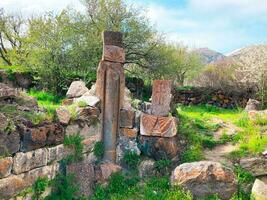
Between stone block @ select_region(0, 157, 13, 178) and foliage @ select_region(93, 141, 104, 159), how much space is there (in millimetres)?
2238

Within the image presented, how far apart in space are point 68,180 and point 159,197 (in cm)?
172

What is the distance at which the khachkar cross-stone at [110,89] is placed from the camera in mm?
8539

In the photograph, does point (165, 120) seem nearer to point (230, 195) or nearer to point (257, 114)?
point (230, 195)

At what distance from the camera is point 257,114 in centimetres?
1119

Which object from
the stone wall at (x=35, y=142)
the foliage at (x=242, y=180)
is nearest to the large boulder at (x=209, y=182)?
the foliage at (x=242, y=180)

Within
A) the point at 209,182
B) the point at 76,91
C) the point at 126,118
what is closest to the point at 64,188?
the point at 126,118

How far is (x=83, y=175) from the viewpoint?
7.79 m

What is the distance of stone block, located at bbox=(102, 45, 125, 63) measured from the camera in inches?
338

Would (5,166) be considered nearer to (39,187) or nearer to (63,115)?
(39,187)

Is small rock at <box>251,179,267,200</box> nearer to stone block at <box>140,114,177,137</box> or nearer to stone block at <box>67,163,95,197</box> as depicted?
stone block at <box>140,114,177,137</box>

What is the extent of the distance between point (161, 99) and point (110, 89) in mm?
1192

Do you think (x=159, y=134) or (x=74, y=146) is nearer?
(x=74, y=146)

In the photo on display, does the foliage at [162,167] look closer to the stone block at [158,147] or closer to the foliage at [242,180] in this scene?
the stone block at [158,147]

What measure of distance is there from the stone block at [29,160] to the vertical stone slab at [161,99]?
288 cm
